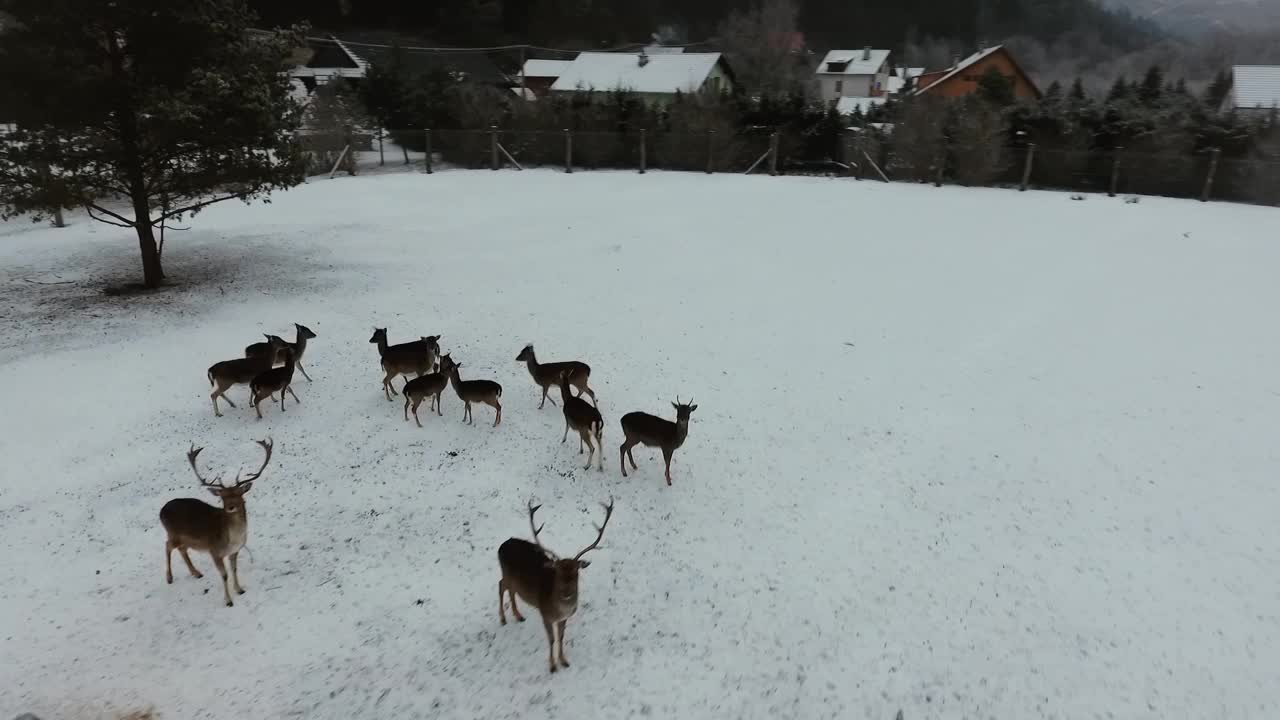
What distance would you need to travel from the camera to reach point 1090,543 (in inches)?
237

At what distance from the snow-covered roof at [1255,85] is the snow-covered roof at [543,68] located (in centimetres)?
4404

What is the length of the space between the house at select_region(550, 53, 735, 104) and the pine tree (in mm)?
33385

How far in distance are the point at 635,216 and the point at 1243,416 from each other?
45.6 ft

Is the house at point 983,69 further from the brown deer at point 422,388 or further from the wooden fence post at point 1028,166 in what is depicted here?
the brown deer at point 422,388

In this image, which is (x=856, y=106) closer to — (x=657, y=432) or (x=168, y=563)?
(x=657, y=432)

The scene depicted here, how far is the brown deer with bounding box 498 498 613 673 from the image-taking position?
4387mm

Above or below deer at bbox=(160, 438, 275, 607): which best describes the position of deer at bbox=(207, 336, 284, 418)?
above

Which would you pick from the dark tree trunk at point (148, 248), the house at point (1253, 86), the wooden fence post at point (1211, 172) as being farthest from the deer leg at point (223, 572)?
the house at point (1253, 86)

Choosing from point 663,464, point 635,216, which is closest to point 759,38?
point 635,216

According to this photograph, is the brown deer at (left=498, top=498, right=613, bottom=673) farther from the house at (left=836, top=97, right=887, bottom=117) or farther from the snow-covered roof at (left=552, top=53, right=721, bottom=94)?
the snow-covered roof at (left=552, top=53, right=721, bottom=94)

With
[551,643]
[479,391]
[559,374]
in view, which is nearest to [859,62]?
[559,374]

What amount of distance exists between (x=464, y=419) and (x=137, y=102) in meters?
→ 8.26

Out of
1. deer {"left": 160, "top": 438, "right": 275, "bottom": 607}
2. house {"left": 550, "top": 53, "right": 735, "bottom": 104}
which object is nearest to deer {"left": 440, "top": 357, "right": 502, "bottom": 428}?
deer {"left": 160, "top": 438, "right": 275, "bottom": 607}

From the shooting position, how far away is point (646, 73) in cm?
4628
